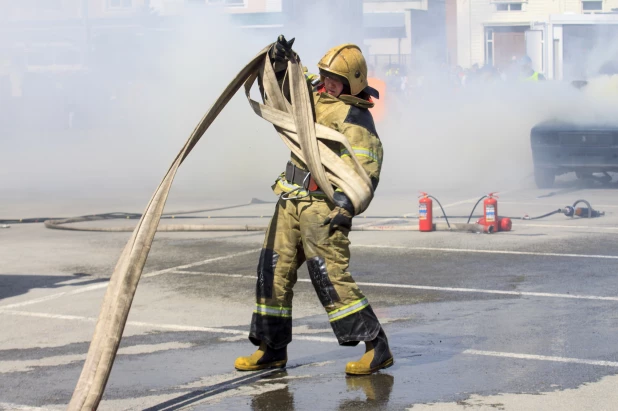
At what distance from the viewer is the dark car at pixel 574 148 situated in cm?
1570

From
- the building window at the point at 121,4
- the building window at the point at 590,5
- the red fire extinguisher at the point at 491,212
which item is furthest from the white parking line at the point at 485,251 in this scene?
the building window at the point at 590,5

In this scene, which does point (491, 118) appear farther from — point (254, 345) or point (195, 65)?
point (254, 345)

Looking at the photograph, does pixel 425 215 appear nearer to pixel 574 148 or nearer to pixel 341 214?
pixel 574 148

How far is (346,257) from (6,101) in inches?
1169

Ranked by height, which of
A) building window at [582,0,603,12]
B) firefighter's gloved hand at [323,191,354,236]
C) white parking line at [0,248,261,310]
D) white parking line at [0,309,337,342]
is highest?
building window at [582,0,603,12]

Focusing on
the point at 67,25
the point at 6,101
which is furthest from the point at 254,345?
the point at 6,101

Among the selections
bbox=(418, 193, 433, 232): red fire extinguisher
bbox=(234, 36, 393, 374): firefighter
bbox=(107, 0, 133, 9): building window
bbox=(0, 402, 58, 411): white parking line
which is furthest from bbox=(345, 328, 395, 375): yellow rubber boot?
bbox=(107, 0, 133, 9): building window

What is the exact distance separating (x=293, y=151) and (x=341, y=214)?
0.54 metres

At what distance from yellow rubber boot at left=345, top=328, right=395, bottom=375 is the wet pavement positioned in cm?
6

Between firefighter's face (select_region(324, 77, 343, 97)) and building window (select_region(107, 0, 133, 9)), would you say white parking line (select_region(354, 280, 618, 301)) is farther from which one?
building window (select_region(107, 0, 133, 9))

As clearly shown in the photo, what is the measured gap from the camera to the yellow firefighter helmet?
236 inches

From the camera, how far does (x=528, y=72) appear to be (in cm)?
2866

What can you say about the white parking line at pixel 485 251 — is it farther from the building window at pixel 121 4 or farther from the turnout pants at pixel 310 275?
the building window at pixel 121 4

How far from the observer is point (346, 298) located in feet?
19.1
